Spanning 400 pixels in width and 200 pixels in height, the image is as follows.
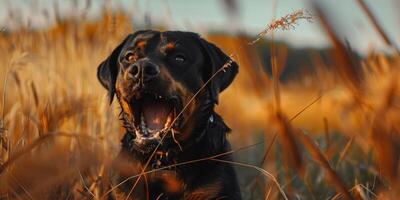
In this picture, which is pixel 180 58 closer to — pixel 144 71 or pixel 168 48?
pixel 168 48

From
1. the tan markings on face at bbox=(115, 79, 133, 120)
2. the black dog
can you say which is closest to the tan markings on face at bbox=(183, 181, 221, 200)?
the black dog

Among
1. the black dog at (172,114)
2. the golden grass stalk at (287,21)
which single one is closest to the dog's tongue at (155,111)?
the black dog at (172,114)

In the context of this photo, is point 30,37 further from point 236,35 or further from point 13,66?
point 236,35

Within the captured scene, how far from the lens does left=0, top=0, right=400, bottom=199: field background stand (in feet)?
4.14

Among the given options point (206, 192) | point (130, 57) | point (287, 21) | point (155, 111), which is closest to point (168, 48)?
point (130, 57)

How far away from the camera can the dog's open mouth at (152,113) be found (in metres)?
3.54

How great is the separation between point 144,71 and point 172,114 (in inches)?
10.7

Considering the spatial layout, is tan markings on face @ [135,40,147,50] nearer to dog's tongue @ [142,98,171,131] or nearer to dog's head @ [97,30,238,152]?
dog's head @ [97,30,238,152]

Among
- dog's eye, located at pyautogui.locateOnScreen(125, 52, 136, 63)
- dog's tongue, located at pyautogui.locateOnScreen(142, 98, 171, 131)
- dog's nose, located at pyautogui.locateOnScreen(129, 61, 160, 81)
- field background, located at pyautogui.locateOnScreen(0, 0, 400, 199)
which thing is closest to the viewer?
field background, located at pyautogui.locateOnScreen(0, 0, 400, 199)

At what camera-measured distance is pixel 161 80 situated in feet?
11.7

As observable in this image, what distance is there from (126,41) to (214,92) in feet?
2.36

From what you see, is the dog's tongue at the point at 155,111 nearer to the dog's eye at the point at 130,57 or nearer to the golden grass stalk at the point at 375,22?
the dog's eye at the point at 130,57

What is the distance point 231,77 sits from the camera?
4.07 meters

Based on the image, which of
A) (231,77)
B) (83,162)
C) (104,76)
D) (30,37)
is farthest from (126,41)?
(83,162)
